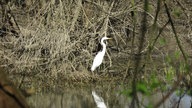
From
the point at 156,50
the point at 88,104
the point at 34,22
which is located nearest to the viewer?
the point at 88,104

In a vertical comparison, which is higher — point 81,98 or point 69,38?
point 69,38

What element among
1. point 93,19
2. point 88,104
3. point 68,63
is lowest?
point 88,104

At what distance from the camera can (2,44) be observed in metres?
11.9

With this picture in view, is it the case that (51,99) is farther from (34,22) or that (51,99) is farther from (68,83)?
(34,22)

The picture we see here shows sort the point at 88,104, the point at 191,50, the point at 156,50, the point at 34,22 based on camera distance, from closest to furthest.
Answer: the point at 88,104, the point at 34,22, the point at 156,50, the point at 191,50

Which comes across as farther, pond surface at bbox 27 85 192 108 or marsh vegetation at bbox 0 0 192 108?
marsh vegetation at bbox 0 0 192 108

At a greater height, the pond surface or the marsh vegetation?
the marsh vegetation

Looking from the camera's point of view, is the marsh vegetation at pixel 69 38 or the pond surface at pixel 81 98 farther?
the marsh vegetation at pixel 69 38

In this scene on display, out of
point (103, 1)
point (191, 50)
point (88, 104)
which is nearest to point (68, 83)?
point (88, 104)

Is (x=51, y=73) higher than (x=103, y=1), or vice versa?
(x=103, y=1)

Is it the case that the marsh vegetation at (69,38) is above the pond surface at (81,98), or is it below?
above

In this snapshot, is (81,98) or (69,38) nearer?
(81,98)

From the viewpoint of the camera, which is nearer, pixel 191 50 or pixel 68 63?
pixel 68 63

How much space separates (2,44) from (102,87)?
2.55m
